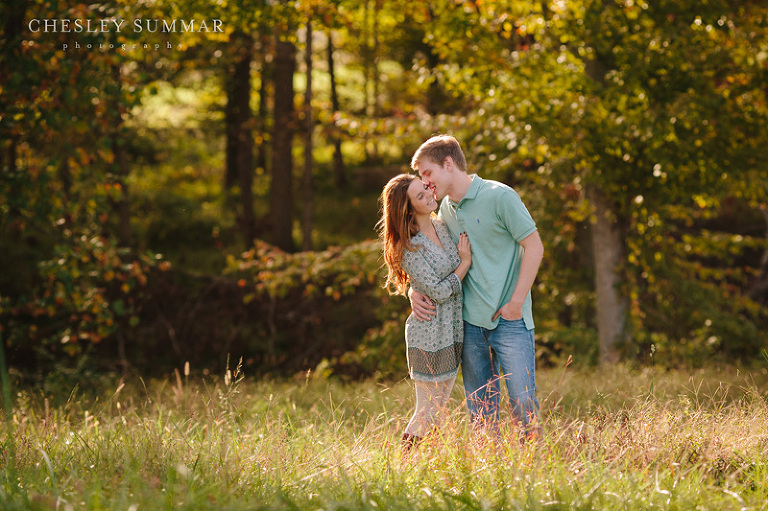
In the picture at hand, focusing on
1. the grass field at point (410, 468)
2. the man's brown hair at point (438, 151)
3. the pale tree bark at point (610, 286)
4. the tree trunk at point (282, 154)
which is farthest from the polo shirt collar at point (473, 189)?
the tree trunk at point (282, 154)

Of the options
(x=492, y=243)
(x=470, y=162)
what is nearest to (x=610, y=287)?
(x=470, y=162)

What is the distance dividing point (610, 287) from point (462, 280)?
207 inches

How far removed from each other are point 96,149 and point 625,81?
5596mm

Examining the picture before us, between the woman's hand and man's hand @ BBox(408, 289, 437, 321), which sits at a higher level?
the woman's hand

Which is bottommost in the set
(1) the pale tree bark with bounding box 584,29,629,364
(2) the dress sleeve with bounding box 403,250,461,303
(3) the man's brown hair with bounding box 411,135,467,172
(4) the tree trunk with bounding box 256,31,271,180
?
(1) the pale tree bark with bounding box 584,29,629,364

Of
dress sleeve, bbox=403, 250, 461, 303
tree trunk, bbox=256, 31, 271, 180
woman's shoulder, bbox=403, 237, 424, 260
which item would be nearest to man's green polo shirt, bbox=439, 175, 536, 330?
dress sleeve, bbox=403, 250, 461, 303

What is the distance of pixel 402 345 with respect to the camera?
878cm

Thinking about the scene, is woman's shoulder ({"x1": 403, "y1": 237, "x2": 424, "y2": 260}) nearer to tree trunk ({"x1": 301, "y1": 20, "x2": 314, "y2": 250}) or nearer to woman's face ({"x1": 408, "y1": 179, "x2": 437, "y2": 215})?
woman's face ({"x1": 408, "y1": 179, "x2": 437, "y2": 215})

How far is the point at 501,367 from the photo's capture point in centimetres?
410

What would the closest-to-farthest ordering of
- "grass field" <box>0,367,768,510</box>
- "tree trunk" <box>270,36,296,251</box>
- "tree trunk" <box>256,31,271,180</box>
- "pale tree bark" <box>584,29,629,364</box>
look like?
1. "grass field" <box>0,367,768,510</box>
2. "pale tree bark" <box>584,29,629,364</box>
3. "tree trunk" <box>256,31,271,180</box>
4. "tree trunk" <box>270,36,296,251</box>

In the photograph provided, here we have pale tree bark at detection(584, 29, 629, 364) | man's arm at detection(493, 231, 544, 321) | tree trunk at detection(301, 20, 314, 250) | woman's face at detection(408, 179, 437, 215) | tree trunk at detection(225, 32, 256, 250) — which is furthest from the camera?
tree trunk at detection(225, 32, 256, 250)

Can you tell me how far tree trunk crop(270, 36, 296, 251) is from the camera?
1326 cm

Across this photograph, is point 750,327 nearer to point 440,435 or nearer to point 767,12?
point 767,12

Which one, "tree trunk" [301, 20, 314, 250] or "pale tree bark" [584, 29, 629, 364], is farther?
"tree trunk" [301, 20, 314, 250]
